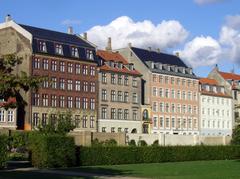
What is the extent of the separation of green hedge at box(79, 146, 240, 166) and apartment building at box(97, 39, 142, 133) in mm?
30496

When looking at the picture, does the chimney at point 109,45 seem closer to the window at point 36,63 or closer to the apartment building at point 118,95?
the apartment building at point 118,95

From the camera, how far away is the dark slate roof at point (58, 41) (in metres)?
81.2

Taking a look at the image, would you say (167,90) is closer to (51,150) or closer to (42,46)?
(42,46)

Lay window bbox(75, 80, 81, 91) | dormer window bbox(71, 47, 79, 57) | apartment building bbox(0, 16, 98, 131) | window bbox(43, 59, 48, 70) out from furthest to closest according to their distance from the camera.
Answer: dormer window bbox(71, 47, 79, 57) → window bbox(75, 80, 81, 91) → window bbox(43, 59, 48, 70) → apartment building bbox(0, 16, 98, 131)

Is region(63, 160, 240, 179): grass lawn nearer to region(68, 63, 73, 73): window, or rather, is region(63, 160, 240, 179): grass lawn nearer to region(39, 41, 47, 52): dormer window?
region(39, 41, 47, 52): dormer window

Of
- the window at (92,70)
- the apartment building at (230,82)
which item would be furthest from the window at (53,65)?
the apartment building at (230,82)

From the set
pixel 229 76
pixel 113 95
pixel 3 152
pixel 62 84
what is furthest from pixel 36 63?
pixel 229 76

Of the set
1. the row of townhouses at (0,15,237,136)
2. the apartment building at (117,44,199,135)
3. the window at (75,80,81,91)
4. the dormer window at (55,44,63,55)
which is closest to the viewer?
the row of townhouses at (0,15,237,136)

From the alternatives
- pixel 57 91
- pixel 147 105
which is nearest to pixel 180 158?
pixel 57 91

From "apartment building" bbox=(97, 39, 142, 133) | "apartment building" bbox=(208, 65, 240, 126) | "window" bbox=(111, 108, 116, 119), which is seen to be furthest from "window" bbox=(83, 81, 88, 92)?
"apartment building" bbox=(208, 65, 240, 126)

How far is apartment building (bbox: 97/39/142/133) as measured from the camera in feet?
298

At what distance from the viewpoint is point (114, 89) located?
92.9 meters

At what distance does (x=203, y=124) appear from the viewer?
111 m

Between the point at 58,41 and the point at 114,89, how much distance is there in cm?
1449
